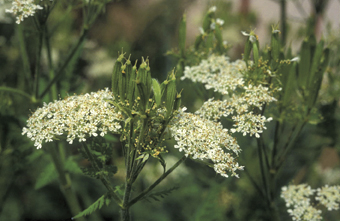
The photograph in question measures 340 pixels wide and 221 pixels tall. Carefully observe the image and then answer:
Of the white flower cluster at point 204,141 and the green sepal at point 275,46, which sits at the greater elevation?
the green sepal at point 275,46

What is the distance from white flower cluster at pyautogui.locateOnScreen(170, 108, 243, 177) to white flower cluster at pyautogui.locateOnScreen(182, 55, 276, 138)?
Answer: 102mm

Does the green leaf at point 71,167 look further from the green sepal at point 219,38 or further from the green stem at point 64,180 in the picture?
the green sepal at point 219,38

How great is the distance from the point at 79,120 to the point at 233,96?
841mm

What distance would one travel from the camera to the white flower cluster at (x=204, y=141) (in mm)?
1516

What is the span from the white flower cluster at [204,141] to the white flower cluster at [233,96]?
0.10 meters

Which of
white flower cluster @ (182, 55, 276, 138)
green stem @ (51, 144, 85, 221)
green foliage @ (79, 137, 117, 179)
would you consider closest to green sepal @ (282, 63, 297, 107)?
white flower cluster @ (182, 55, 276, 138)

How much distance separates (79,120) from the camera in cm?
154

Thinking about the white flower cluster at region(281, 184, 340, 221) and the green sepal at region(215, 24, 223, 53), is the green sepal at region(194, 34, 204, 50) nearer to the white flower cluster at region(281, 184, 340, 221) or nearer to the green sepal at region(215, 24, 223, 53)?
the green sepal at region(215, 24, 223, 53)

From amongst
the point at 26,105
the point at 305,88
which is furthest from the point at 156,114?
the point at 26,105

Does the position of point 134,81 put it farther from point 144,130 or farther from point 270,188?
point 270,188

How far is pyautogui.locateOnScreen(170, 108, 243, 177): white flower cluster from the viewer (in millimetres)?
1516

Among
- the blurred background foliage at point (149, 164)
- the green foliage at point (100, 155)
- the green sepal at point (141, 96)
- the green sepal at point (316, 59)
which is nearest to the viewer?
the green sepal at point (141, 96)

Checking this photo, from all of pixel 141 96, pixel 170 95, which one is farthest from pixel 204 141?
pixel 141 96

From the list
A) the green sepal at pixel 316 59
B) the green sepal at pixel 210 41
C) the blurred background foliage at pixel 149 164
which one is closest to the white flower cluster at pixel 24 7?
the blurred background foliage at pixel 149 164
